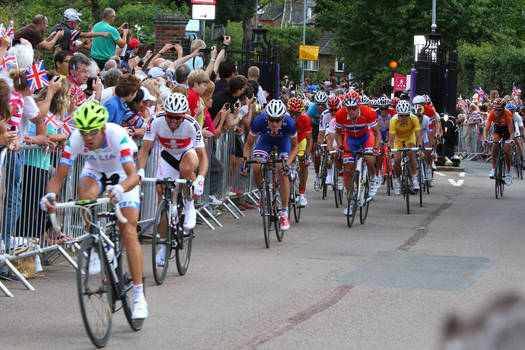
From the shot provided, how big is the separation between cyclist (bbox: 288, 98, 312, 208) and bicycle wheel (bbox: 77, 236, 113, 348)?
900 cm

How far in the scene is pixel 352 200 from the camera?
13.8m

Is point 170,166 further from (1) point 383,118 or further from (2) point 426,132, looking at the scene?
(2) point 426,132

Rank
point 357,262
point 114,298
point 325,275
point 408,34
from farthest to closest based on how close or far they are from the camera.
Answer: point 408,34, point 357,262, point 325,275, point 114,298

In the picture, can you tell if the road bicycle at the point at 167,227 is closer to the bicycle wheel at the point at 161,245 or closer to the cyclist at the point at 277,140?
the bicycle wheel at the point at 161,245

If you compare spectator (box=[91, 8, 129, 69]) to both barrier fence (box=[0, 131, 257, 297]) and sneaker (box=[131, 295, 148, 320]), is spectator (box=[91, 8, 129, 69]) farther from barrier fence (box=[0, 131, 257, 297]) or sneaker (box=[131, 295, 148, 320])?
sneaker (box=[131, 295, 148, 320])

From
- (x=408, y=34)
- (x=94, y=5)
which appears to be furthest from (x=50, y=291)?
(x=408, y=34)

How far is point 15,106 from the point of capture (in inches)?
328

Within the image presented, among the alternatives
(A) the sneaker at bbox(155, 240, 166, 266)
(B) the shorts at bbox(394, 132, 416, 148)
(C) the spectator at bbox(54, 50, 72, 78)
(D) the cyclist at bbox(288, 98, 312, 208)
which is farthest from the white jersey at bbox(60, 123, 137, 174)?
(B) the shorts at bbox(394, 132, 416, 148)

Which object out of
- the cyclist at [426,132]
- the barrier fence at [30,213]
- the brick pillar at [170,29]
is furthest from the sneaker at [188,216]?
the brick pillar at [170,29]

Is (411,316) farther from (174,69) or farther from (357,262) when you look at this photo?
(174,69)

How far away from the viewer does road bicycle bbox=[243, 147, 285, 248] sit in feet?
36.9

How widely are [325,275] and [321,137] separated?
8.86 m

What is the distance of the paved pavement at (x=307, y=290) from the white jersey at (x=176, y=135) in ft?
4.38

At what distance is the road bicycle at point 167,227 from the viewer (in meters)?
8.23
